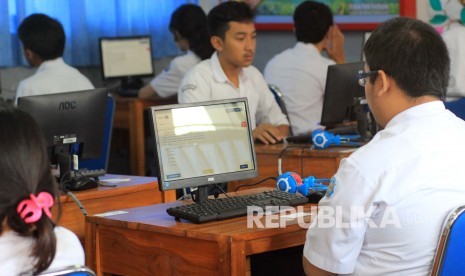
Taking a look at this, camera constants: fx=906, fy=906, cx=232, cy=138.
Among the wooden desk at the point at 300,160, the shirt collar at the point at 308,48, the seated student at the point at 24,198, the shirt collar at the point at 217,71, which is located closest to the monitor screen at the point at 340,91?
the wooden desk at the point at 300,160

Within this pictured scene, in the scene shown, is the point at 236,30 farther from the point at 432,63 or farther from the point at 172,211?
the point at 432,63

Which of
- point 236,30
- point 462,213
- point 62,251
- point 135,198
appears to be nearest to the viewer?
point 62,251

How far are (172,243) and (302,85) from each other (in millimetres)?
2651

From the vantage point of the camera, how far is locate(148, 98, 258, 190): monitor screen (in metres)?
2.74

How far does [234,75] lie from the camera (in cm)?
437

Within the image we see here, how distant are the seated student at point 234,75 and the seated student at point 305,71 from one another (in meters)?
0.57

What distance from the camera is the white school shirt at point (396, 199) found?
6.86 feet

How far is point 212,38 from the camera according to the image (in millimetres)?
4438

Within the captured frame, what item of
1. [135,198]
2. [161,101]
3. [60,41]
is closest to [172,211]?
[135,198]

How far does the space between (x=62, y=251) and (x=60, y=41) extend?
3.06 meters

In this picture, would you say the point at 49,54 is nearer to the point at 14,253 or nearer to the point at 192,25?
the point at 192,25

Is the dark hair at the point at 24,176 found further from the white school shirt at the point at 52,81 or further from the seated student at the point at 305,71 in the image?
the seated student at the point at 305,71

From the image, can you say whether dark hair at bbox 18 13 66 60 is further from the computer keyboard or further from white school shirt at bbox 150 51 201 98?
the computer keyboard

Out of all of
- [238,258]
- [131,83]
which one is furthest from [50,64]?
[238,258]
